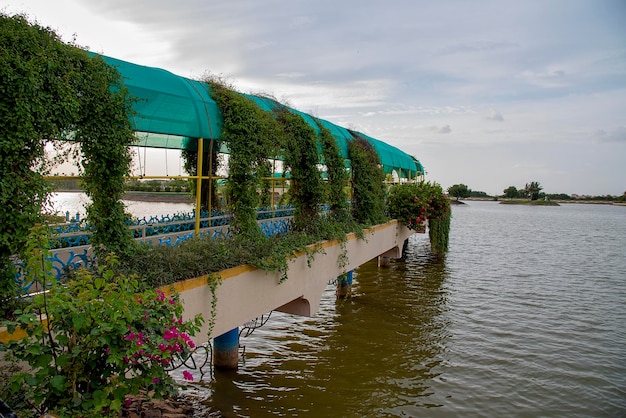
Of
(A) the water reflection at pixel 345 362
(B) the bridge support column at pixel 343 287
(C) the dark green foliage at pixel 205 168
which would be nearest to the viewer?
(A) the water reflection at pixel 345 362

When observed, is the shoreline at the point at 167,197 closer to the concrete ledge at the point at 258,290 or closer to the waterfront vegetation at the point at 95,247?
the waterfront vegetation at the point at 95,247

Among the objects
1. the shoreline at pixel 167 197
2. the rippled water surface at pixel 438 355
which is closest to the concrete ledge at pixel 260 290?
the rippled water surface at pixel 438 355

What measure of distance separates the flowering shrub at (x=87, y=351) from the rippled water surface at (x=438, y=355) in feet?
13.3

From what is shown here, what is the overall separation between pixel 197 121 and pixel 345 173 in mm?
4751

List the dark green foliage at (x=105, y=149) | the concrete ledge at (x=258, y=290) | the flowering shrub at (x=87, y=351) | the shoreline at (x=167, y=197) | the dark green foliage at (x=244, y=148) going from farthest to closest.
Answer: the shoreline at (x=167, y=197) → the dark green foliage at (x=244, y=148) → the concrete ledge at (x=258, y=290) → the dark green foliage at (x=105, y=149) → the flowering shrub at (x=87, y=351)

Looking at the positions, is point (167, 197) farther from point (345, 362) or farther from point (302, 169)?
point (345, 362)

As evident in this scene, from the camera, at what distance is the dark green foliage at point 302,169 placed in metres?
9.15

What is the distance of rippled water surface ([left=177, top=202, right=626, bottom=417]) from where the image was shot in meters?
8.22

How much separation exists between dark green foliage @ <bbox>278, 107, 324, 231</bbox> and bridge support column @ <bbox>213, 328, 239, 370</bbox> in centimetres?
260

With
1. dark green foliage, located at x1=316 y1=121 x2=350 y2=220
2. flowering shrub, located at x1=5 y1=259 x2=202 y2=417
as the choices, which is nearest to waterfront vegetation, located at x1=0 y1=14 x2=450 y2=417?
flowering shrub, located at x1=5 y1=259 x2=202 y2=417

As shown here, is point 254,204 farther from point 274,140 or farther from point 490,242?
point 490,242

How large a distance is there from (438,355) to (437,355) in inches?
1.0

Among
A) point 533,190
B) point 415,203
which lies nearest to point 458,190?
point 533,190

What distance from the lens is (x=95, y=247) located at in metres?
5.56
